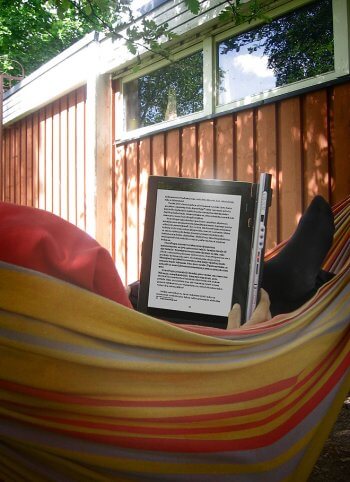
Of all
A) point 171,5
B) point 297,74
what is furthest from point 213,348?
point 171,5

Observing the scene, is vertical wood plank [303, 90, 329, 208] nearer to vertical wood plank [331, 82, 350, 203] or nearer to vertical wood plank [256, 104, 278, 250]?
vertical wood plank [331, 82, 350, 203]

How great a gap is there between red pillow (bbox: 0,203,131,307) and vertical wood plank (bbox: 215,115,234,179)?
2718 mm

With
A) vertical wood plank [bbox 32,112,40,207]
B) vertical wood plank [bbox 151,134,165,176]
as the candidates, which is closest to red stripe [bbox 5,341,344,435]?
vertical wood plank [bbox 151,134,165,176]

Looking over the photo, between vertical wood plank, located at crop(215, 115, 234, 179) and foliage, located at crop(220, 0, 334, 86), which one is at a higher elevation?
foliage, located at crop(220, 0, 334, 86)

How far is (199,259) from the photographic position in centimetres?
133

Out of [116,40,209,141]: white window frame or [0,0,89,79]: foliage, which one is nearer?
[116,40,209,141]: white window frame

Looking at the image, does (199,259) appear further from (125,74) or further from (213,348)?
(125,74)

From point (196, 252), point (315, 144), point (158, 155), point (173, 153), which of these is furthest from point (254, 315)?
point (158, 155)

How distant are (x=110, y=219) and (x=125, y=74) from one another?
1291 millimetres

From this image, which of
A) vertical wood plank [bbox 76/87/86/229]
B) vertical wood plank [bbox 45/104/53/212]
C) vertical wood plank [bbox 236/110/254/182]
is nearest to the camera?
vertical wood plank [bbox 236/110/254/182]

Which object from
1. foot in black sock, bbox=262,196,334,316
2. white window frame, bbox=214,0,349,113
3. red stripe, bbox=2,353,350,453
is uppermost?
white window frame, bbox=214,0,349,113

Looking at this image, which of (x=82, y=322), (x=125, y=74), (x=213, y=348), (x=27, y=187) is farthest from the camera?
(x=27, y=187)

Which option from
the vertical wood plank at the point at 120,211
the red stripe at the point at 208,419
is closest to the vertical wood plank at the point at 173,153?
the vertical wood plank at the point at 120,211

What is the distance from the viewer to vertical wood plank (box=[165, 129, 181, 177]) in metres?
3.89
